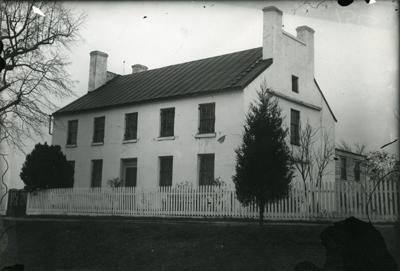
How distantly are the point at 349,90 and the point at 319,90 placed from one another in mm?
14117

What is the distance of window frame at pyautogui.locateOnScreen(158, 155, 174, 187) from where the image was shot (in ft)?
77.6

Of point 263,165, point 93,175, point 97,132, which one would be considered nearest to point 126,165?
point 93,175

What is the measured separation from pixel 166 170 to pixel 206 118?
3617mm

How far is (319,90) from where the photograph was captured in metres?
26.6

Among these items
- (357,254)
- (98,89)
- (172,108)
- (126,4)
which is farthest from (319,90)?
(357,254)

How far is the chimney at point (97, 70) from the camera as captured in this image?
32.4 meters

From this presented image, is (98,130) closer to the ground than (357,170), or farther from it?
farther from it

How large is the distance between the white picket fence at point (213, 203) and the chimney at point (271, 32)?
8.15 metres

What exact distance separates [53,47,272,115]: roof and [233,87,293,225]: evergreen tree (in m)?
5.44

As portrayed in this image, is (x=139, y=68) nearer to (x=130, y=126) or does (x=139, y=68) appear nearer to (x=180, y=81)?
(x=130, y=126)

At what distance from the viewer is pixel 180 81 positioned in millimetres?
25781

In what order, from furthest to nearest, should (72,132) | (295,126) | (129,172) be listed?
(72,132)
(129,172)
(295,126)

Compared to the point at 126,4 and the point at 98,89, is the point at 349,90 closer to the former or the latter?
the point at 126,4

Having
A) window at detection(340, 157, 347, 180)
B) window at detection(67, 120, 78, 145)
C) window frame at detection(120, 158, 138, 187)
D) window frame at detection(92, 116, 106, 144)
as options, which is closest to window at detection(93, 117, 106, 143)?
window frame at detection(92, 116, 106, 144)
